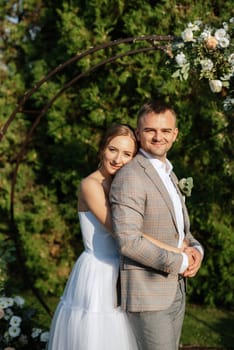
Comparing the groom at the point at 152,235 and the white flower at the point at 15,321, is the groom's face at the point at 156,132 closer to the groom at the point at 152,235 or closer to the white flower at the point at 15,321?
the groom at the point at 152,235

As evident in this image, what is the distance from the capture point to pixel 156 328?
109 inches

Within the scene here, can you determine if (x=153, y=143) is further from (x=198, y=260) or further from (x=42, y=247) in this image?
(x=42, y=247)

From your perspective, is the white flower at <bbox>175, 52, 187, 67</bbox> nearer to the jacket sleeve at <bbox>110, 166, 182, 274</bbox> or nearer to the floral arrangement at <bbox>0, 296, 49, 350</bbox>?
the jacket sleeve at <bbox>110, 166, 182, 274</bbox>

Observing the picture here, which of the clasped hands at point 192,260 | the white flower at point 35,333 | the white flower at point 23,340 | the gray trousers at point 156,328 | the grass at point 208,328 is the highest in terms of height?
the clasped hands at point 192,260

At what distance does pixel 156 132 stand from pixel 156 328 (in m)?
0.92

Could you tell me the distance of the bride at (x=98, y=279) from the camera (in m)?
2.94

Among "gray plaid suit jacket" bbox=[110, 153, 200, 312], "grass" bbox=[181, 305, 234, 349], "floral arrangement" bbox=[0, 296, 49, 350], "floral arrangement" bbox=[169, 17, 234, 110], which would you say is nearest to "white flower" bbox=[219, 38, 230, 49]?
"floral arrangement" bbox=[169, 17, 234, 110]

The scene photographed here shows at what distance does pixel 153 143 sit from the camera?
2.88 m

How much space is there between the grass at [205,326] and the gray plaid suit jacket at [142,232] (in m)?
2.06

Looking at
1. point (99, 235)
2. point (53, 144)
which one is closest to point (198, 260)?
point (99, 235)

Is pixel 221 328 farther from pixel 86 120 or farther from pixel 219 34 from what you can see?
pixel 219 34

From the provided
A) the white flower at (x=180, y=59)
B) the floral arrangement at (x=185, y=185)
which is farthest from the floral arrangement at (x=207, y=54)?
the floral arrangement at (x=185, y=185)

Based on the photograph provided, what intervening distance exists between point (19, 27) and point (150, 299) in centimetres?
398

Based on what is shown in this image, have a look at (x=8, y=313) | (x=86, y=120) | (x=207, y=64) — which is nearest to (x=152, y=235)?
(x=207, y=64)
